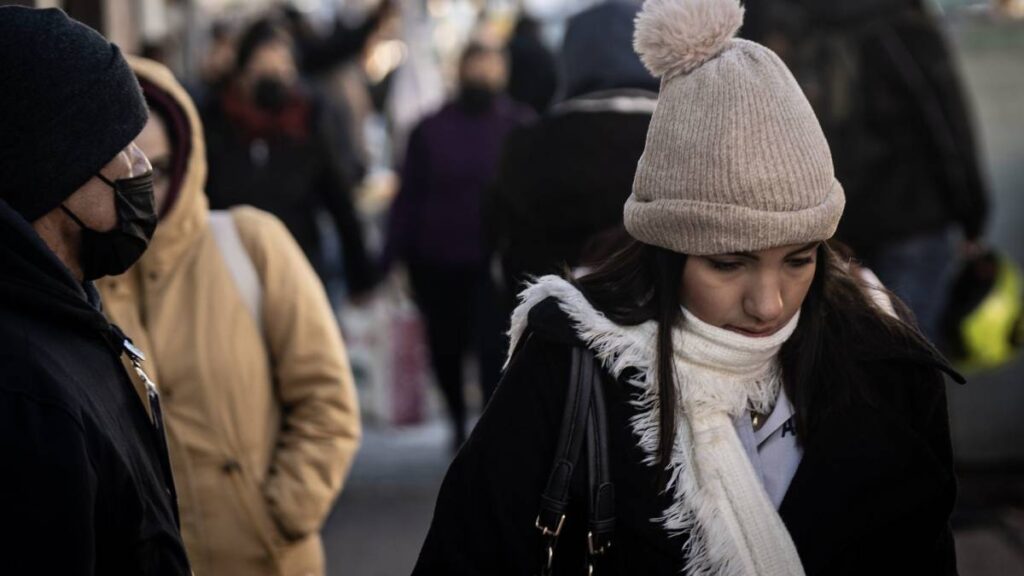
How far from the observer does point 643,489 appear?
2.37 meters

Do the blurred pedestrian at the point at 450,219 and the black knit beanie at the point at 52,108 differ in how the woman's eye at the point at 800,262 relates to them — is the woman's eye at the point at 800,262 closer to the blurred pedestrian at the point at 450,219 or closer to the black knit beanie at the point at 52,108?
the black knit beanie at the point at 52,108

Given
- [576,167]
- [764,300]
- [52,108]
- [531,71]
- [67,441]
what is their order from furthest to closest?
[531,71]
[576,167]
[764,300]
[52,108]
[67,441]

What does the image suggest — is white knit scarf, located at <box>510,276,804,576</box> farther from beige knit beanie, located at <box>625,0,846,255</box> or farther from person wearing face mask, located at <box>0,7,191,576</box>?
person wearing face mask, located at <box>0,7,191,576</box>

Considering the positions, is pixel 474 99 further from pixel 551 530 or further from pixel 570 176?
pixel 551 530

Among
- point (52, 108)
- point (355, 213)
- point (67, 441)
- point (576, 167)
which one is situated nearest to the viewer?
point (67, 441)

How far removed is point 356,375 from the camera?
8.37 meters

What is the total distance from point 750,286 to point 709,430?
25cm

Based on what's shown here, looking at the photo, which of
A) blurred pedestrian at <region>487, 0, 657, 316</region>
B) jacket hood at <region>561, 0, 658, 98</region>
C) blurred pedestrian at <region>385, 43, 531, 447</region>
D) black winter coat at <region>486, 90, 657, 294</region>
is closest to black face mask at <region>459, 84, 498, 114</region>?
blurred pedestrian at <region>385, 43, 531, 447</region>

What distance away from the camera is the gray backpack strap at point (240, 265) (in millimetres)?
3412

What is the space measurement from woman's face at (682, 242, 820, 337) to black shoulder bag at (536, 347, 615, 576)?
0.24 metres

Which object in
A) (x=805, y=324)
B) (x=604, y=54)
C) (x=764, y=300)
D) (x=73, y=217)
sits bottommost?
(x=604, y=54)

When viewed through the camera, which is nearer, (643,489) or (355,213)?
(643,489)

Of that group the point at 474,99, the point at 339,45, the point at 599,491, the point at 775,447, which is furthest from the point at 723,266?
the point at 339,45

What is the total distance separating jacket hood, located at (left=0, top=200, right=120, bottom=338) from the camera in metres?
2.11
